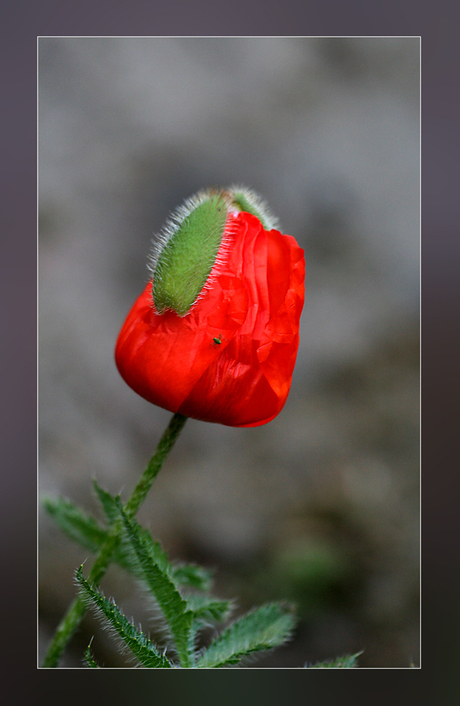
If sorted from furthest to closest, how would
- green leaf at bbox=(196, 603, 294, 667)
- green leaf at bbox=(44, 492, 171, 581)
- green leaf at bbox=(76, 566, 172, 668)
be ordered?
green leaf at bbox=(44, 492, 171, 581), green leaf at bbox=(196, 603, 294, 667), green leaf at bbox=(76, 566, 172, 668)

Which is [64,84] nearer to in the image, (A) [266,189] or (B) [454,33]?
(A) [266,189]

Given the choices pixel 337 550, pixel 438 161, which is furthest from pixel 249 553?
pixel 438 161

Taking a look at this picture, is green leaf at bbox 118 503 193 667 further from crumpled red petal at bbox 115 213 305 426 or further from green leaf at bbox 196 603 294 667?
crumpled red petal at bbox 115 213 305 426

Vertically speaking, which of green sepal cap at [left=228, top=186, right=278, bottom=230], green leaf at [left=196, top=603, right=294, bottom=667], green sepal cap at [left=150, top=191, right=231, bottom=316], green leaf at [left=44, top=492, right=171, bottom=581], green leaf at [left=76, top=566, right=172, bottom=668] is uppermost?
green sepal cap at [left=228, top=186, right=278, bottom=230]

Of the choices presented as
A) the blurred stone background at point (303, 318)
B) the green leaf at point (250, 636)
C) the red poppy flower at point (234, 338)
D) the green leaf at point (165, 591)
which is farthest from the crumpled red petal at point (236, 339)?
the blurred stone background at point (303, 318)

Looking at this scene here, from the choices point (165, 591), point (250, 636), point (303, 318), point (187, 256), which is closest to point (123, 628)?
point (165, 591)

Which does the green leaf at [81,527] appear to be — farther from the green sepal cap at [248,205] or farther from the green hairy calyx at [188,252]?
the green sepal cap at [248,205]

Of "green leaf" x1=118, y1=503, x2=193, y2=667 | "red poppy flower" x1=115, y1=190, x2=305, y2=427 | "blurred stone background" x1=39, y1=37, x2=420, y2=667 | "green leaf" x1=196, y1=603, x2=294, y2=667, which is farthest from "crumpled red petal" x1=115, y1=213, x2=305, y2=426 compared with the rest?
"blurred stone background" x1=39, y1=37, x2=420, y2=667
